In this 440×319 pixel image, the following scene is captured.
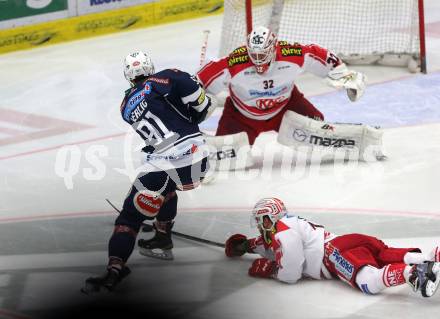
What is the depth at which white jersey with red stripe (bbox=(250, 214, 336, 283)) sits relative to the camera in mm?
5656

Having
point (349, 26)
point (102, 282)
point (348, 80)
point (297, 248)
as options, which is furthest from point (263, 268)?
point (349, 26)

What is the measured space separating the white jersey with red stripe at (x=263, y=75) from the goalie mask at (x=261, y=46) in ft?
0.33

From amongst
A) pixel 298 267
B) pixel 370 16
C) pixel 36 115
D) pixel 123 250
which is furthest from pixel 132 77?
pixel 370 16

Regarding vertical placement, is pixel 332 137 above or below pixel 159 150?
below

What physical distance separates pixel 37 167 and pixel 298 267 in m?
3.14

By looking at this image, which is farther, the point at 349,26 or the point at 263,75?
the point at 349,26

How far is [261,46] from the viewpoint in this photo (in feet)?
24.7

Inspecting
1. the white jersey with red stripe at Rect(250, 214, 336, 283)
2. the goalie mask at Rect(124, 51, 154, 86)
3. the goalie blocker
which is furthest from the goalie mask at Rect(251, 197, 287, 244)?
the goalie blocker

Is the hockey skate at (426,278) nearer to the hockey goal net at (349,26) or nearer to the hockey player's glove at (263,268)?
the hockey player's glove at (263,268)

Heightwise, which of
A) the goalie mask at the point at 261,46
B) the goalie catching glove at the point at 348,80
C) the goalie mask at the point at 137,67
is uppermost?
the goalie mask at the point at 137,67

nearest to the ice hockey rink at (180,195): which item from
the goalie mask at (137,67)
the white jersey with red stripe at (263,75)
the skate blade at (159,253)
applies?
the skate blade at (159,253)

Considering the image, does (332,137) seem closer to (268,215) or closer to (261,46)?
(261,46)

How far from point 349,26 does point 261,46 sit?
4.17 metres

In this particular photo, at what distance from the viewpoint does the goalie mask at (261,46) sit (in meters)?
7.52
